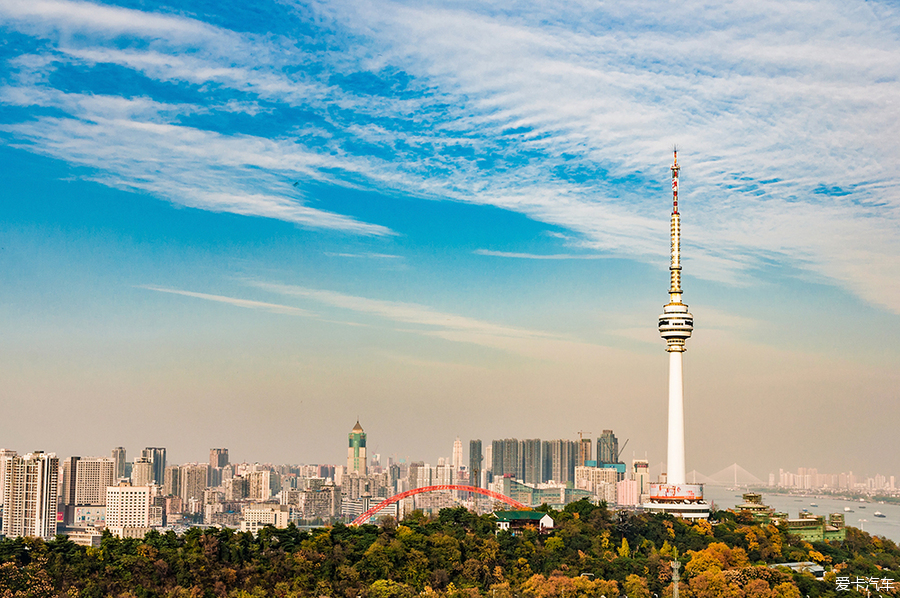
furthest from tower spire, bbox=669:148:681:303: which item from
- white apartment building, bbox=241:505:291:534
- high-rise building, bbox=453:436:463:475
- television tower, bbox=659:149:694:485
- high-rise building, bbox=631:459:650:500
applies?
high-rise building, bbox=453:436:463:475

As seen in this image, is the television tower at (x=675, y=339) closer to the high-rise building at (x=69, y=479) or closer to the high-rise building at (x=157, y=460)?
the high-rise building at (x=69, y=479)

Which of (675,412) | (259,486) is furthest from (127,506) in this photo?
(675,412)

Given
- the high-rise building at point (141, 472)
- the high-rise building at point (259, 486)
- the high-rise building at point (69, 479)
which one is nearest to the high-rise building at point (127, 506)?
the high-rise building at point (69, 479)

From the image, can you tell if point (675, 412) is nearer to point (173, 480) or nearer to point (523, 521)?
point (523, 521)

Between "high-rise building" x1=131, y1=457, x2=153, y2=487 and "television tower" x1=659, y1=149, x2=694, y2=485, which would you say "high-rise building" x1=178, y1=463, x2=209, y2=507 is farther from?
"television tower" x1=659, y1=149, x2=694, y2=485

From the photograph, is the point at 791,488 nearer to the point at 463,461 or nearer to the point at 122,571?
→ the point at 463,461
